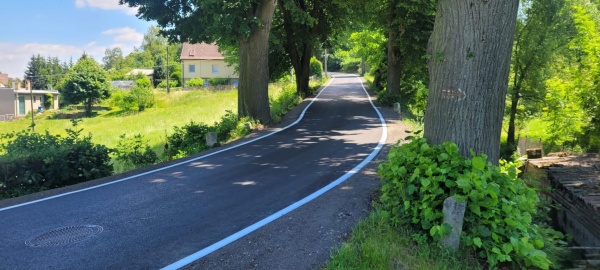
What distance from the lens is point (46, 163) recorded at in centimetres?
855

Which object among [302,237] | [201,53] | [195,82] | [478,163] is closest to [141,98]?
[195,82]

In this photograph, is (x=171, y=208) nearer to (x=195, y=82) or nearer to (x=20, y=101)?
(x=195, y=82)

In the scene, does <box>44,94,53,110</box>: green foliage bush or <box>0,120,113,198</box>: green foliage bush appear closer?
<box>0,120,113,198</box>: green foliage bush

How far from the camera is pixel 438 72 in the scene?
5.76 metres

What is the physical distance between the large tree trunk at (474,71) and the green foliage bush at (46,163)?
7.63 metres

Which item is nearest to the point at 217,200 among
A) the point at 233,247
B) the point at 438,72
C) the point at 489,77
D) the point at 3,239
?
the point at 233,247

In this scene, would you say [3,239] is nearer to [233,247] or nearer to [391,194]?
[233,247]

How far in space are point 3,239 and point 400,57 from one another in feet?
73.7

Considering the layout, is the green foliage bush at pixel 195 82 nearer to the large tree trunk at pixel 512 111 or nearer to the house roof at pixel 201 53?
the house roof at pixel 201 53

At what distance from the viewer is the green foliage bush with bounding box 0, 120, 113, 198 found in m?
8.15

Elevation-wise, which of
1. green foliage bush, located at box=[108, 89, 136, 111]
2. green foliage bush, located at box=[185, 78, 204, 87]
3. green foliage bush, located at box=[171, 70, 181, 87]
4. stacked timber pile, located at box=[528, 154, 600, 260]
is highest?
green foliage bush, located at box=[171, 70, 181, 87]

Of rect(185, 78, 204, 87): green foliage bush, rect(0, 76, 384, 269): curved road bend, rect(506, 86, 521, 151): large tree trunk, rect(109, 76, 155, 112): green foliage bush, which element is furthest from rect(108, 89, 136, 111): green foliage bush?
rect(0, 76, 384, 269): curved road bend

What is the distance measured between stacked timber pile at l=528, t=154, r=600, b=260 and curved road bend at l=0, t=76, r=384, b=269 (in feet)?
14.2

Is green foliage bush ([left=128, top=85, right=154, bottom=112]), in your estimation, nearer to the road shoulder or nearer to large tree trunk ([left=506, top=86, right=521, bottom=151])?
large tree trunk ([left=506, top=86, right=521, bottom=151])
